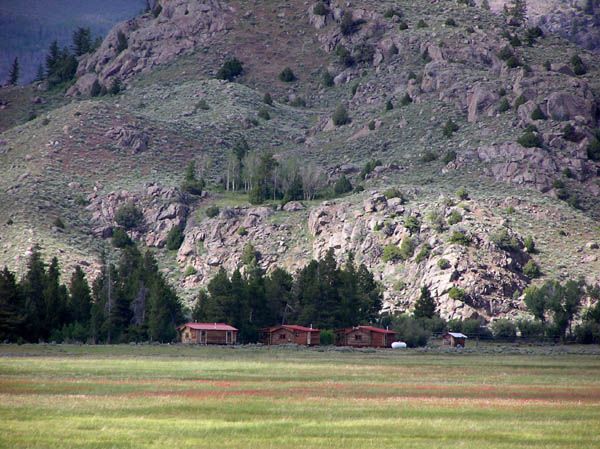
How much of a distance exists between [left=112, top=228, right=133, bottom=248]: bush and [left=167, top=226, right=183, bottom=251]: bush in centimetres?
565

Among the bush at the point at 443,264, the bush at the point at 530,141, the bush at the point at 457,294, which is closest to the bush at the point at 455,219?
the bush at the point at 443,264

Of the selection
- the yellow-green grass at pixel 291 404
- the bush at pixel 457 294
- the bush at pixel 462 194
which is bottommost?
the yellow-green grass at pixel 291 404

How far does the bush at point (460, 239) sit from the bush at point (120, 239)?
50.5 metres

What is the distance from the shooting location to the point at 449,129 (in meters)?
195

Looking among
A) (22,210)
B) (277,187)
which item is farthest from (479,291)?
(22,210)

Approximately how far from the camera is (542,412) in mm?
52406

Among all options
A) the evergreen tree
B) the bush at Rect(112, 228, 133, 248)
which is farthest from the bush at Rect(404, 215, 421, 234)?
the evergreen tree

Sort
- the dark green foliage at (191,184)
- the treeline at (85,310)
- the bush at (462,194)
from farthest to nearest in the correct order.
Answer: the dark green foliage at (191,184), the bush at (462,194), the treeline at (85,310)

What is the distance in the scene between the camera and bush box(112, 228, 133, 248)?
584 ft

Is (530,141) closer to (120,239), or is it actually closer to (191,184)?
(191,184)

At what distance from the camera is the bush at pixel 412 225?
161 meters

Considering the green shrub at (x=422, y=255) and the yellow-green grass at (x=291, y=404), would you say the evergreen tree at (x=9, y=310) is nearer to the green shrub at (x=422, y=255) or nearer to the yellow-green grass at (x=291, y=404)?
the yellow-green grass at (x=291, y=404)

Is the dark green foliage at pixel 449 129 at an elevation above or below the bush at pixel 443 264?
above

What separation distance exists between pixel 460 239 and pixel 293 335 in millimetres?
34028
